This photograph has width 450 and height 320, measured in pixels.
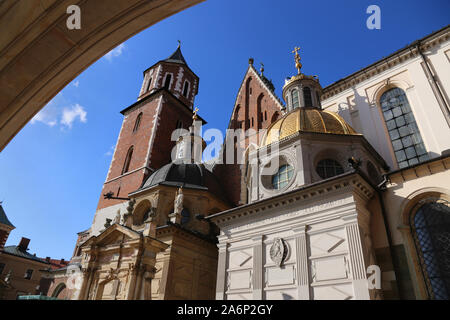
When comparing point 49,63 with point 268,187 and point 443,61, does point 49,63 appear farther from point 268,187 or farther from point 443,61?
point 443,61

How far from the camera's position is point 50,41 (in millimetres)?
2234

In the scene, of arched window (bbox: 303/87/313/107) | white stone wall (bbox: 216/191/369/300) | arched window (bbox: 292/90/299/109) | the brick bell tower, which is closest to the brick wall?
arched window (bbox: 292/90/299/109)

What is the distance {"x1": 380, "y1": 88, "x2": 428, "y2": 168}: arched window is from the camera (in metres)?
13.3

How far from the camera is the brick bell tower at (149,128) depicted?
72.2 feet

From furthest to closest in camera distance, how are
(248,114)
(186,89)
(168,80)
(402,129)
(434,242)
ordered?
1. (186,89)
2. (168,80)
3. (248,114)
4. (402,129)
5. (434,242)

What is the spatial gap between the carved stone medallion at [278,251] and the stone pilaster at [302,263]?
0.58 m

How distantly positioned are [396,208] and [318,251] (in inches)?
130

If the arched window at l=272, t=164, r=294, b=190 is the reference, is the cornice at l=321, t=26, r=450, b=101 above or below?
above

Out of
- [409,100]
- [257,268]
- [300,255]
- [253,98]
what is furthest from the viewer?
[253,98]

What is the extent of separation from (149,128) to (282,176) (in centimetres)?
1523

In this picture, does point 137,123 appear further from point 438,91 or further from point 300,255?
point 438,91

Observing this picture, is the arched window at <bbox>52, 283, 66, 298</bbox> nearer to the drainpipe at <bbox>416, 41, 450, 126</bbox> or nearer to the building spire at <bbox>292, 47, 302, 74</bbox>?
the building spire at <bbox>292, 47, 302, 74</bbox>

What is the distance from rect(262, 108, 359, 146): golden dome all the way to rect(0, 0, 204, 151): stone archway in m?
11.9

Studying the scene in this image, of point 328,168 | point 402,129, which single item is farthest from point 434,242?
point 402,129
